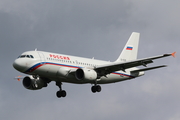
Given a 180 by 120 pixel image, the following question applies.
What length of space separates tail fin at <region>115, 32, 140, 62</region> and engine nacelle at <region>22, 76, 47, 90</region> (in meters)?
13.9

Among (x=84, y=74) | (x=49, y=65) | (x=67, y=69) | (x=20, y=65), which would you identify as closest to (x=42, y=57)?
(x=49, y=65)

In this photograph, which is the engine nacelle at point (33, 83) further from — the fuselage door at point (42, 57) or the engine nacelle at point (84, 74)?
the engine nacelle at point (84, 74)

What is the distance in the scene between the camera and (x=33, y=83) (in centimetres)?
5812

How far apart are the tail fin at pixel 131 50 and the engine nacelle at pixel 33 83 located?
13.9 meters

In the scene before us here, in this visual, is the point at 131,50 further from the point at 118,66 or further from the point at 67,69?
the point at 67,69

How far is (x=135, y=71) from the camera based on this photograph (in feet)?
210

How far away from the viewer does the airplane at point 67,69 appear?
53719mm

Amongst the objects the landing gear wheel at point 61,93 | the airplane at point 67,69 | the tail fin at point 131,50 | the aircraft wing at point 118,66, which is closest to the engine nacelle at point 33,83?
the airplane at point 67,69

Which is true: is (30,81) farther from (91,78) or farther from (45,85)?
(91,78)

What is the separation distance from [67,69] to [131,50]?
1613 cm

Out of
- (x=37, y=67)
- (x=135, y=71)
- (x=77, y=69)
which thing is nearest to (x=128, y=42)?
(x=135, y=71)

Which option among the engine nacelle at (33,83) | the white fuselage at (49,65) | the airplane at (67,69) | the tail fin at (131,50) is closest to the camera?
the white fuselage at (49,65)

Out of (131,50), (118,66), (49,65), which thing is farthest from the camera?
(131,50)

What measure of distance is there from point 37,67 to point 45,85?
6254 mm
